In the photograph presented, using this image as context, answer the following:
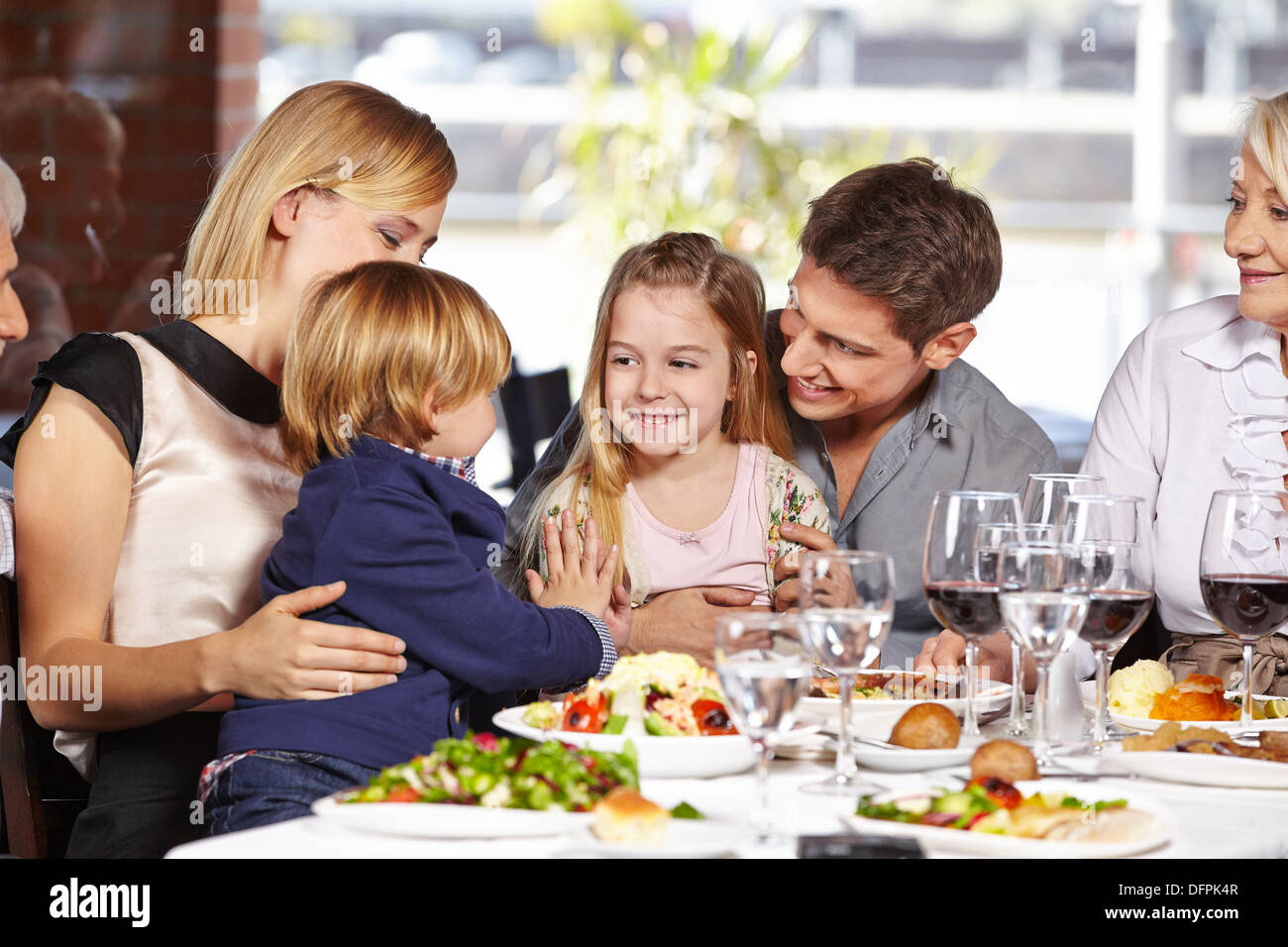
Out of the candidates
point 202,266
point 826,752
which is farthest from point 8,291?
point 826,752

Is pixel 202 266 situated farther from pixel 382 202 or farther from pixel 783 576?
pixel 783 576

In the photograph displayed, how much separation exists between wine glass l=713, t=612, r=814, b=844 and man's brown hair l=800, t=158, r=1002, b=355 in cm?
111

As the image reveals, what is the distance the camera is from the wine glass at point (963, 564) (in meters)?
1.33

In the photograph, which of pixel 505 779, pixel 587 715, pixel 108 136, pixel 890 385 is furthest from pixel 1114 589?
pixel 108 136

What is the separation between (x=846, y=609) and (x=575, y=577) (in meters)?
0.81

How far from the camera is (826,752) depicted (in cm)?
138

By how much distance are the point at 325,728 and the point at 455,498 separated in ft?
0.95

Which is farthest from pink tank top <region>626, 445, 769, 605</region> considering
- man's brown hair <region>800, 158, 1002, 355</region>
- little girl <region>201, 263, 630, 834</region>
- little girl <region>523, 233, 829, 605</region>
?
little girl <region>201, 263, 630, 834</region>

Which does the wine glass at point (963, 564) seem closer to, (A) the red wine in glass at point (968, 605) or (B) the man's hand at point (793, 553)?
(A) the red wine in glass at point (968, 605)

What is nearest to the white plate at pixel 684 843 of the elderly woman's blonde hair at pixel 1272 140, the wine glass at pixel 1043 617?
the wine glass at pixel 1043 617

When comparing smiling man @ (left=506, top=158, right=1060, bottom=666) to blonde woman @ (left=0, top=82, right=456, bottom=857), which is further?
smiling man @ (left=506, top=158, right=1060, bottom=666)

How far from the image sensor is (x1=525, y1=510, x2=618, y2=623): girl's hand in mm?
1886

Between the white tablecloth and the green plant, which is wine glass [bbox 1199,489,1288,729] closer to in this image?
the white tablecloth

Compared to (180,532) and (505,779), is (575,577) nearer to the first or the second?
(180,532)
